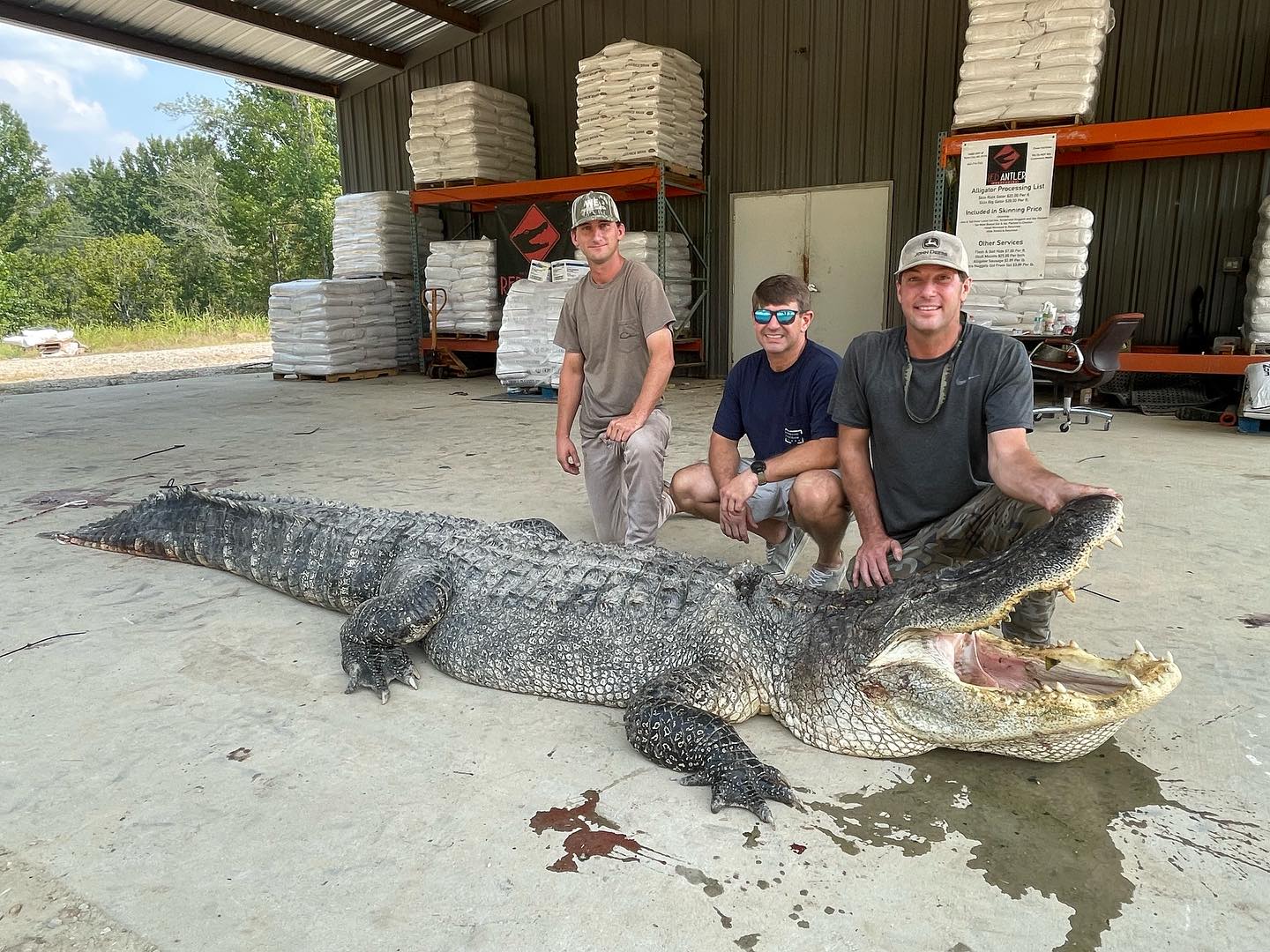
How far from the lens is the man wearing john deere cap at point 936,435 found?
7.59 ft

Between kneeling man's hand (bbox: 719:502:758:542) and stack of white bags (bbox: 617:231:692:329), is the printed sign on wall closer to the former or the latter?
stack of white bags (bbox: 617:231:692:329)

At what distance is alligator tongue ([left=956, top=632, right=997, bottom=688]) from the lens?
196 cm

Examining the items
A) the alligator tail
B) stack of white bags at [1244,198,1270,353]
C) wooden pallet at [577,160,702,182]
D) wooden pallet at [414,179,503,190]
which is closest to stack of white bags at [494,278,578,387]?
wooden pallet at [577,160,702,182]

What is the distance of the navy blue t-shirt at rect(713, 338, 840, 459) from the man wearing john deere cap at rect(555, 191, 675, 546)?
0.38 m

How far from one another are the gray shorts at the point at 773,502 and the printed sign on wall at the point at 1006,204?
216 inches

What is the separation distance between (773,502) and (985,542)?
96cm

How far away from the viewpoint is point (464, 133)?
10.8 metres

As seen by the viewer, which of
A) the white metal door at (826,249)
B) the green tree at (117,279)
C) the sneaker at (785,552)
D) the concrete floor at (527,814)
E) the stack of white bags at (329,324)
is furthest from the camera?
the green tree at (117,279)

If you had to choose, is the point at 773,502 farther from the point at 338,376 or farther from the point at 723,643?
the point at 338,376

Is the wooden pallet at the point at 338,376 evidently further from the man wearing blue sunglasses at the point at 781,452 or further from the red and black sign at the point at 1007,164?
the man wearing blue sunglasses at the point at 781,452

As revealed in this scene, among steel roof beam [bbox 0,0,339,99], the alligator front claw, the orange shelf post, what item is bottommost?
the alligator front claw

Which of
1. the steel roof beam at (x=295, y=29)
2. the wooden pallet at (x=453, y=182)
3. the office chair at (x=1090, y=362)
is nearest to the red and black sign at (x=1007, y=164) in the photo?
the office chair at (x=1090, y=362)

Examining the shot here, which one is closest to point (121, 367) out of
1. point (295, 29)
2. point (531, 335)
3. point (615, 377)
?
point (295, 29)

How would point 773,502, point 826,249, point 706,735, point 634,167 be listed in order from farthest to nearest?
point 826,249 → point 634,167 → point 773,502 → point 706,735
